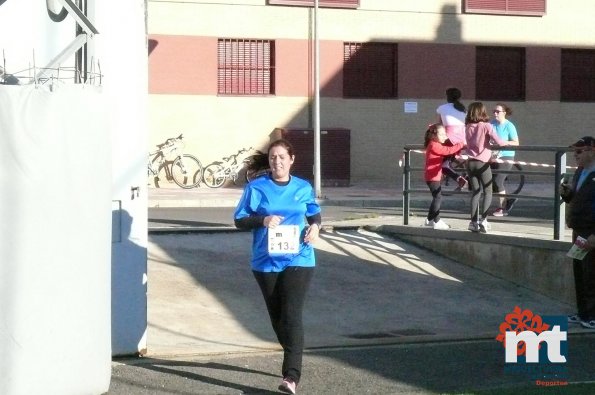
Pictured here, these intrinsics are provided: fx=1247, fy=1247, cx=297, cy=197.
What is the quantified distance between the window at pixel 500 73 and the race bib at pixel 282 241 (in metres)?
23.2

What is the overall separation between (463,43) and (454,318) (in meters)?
19.2

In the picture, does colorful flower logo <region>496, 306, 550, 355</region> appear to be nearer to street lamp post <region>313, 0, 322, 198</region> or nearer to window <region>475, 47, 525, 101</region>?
street lamp post <region>313, 0, 322, 198</region>

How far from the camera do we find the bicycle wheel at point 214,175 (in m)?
29.3

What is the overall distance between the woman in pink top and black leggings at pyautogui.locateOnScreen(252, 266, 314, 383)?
6.23 meters

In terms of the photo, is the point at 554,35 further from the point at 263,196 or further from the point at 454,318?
the point at 263,196

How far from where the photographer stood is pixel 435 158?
1583 centimetres

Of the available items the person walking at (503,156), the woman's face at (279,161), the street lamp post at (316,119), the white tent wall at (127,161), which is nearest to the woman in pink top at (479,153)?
the person walking at (503,156)

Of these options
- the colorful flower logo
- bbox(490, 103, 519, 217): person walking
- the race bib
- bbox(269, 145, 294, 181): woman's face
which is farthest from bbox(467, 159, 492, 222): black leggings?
the race bib

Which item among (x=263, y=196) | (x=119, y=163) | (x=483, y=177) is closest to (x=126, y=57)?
(x=119, y=163)

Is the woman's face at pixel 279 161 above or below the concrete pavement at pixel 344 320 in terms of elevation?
above

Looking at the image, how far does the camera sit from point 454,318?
13.1 m

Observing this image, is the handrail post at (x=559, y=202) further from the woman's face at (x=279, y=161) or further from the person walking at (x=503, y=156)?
the woman's face at (x=279, y=161)

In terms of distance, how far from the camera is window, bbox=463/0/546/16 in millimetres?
31297

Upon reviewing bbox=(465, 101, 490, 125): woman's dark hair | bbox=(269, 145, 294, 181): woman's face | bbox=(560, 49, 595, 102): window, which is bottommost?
bbox=(269, 145, 294, 181): woman's face
